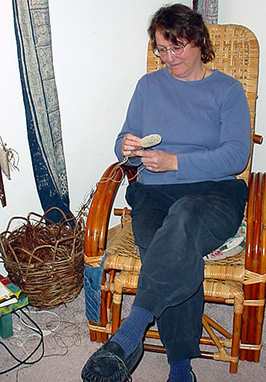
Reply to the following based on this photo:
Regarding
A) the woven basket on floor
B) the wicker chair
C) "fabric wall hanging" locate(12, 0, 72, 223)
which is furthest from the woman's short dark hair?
the woven basket on floor

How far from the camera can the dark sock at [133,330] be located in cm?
153

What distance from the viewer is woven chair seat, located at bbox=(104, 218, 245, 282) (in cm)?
176

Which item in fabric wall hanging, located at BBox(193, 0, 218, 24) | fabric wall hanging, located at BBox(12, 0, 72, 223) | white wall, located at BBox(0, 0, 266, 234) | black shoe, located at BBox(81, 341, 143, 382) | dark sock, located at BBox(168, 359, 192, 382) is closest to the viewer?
black shoe, located at BBox(81, 341, 143, 382)

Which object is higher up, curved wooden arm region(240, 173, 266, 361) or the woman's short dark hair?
the woman's short dark hair

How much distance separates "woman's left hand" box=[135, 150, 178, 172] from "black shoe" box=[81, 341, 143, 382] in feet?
2.02

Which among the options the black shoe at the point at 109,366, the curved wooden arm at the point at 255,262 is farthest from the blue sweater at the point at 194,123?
the black shoe at the point at 109,366

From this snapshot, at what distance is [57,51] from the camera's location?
7.30 ft

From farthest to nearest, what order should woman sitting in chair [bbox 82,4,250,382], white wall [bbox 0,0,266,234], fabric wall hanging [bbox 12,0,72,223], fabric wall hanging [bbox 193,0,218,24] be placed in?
fabric wall hanging [bbox 193,0,218,24], white wall [bbox 0,0,266,234], fabric wall hanging [bbox 12,0,72,223], woman sitting in chair [bbox 82,4,250,382]

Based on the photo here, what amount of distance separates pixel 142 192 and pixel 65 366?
67 centimetres

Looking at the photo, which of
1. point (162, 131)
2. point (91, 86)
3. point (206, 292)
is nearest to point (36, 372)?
point (206, 292)

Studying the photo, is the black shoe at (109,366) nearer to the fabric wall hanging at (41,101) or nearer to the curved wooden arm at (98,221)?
the curved wooden arm at (98,221)

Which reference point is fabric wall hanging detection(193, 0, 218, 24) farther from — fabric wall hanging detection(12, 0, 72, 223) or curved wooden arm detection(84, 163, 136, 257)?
curved wooden arm detection(84, 163, 136, 257)

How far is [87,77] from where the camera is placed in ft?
7.74

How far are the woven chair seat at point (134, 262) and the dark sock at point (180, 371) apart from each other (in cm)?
28
